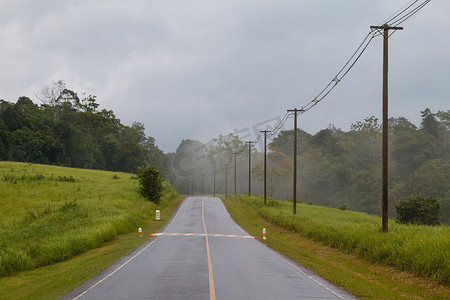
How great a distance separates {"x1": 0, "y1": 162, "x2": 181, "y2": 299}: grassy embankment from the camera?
14.0 meters

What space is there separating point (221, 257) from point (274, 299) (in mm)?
7099

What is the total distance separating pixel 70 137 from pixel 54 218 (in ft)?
253

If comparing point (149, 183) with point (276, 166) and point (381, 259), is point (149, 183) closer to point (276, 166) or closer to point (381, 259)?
point (381, 259)

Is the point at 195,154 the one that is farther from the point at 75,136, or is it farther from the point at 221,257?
the point at 221,257

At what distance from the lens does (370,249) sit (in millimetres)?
16844

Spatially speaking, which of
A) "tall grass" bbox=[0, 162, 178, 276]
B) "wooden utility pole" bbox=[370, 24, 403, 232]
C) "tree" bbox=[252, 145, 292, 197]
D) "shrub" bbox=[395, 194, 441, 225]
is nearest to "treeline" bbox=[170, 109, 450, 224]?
"tree" bbox=[252, 145, 292, 197]

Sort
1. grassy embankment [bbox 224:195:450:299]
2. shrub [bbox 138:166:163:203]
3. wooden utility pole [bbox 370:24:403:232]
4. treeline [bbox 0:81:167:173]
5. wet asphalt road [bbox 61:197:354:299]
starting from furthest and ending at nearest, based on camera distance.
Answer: treeline [bbox 0:81:167:173], shrub [bbox 138:166:163:203], wooden utility pole [bbox 370:24:403:232], grassy embankment [bbox 224:195:450:299], wet asphalt road [bbox 61:197:354:299]

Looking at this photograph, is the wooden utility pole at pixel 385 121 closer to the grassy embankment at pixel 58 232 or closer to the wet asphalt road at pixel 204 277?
the wet asphalt road at pixel 204 277

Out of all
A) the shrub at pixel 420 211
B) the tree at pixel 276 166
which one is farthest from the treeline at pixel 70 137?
the shrub at pixel 420 211

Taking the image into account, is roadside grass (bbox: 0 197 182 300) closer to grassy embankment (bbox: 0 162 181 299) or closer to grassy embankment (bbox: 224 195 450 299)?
grassy embankment (bbox: 0 162 181 299)

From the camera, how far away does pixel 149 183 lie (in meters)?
45.6

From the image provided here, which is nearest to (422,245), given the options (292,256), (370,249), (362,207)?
(370,249)

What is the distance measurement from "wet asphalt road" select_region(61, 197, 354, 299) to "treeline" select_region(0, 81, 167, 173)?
7839 centimetres

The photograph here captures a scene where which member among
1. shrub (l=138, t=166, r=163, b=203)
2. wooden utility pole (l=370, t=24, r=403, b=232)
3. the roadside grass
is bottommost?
the roadside grass
